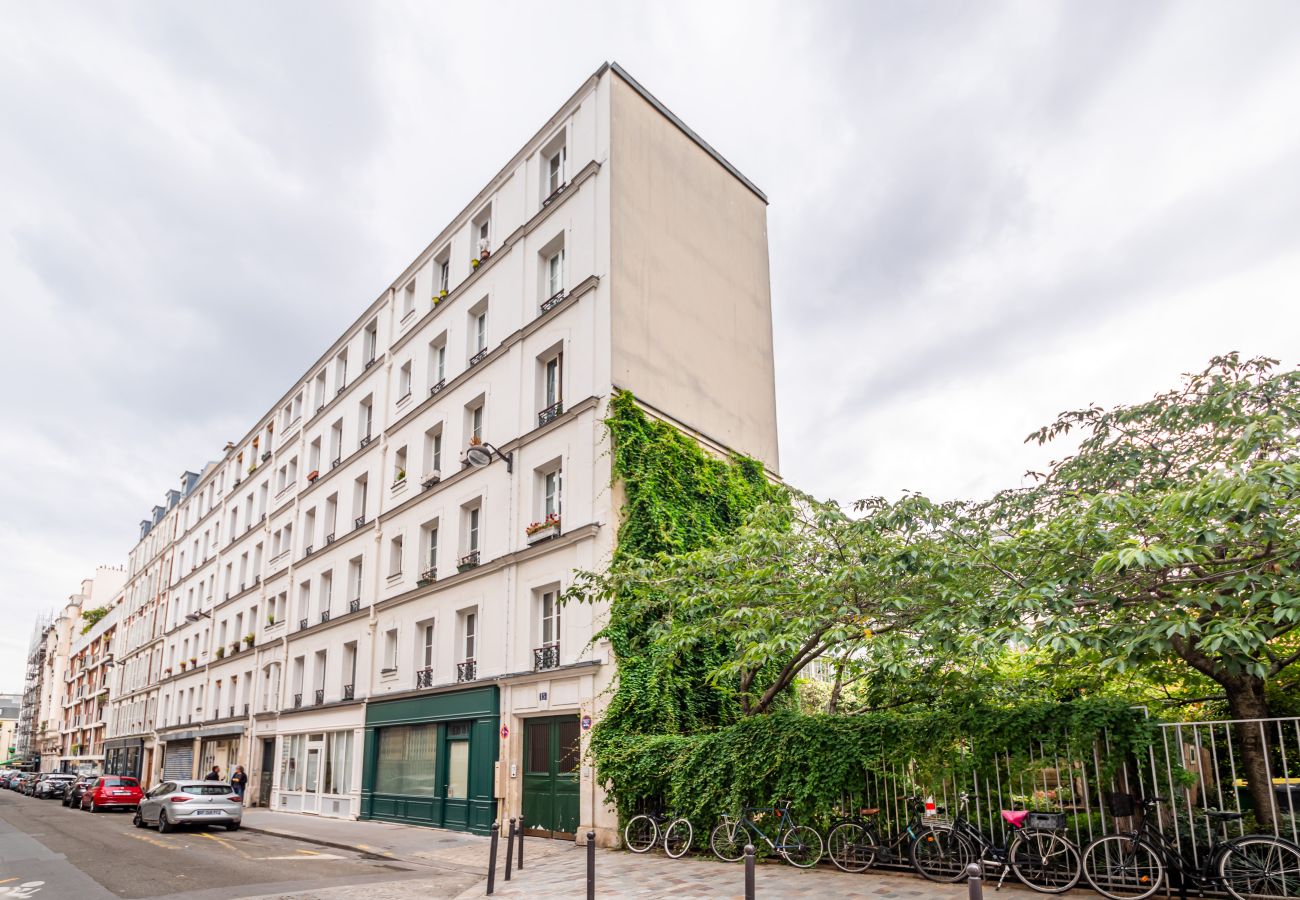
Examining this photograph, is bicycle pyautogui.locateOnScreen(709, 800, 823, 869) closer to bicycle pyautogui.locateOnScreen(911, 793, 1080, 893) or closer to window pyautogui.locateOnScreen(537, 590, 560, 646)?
bicycle pyautogui.locateOnScreen(911, 793, 1080, 893)

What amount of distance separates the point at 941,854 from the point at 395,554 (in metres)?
18.5

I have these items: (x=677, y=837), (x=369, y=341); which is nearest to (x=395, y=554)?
(x=369, y=341)

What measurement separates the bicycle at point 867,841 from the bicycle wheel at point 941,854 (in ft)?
0.61

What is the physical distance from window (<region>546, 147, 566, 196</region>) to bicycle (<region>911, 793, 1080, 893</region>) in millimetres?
17119

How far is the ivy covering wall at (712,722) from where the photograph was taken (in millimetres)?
11570

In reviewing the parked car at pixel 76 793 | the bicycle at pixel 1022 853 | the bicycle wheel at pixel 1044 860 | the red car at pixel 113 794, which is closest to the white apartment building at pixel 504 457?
the red car at pixel 113 794

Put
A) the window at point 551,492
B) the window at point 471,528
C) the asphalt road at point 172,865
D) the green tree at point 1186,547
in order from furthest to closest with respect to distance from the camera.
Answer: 1. the window at point 471,528
2. the window at point 551,492
3. the asphalt road at point 172,865
4. the green tree at point 1186,547

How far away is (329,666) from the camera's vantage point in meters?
28.1

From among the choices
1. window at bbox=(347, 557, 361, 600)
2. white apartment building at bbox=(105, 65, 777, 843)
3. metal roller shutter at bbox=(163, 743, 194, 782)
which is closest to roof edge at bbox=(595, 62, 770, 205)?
white apartment building at bbox=(105, 65, 777, 843)

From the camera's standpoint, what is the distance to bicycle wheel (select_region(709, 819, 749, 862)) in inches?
532

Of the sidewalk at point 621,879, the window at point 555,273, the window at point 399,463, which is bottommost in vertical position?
the sidewalk at point 621,879

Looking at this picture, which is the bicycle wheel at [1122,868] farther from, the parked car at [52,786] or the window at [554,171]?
the parked car at [52,786]

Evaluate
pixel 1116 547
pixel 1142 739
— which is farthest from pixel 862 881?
pixel 1116 547

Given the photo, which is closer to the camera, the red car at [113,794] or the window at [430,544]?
the window at [430,544]
